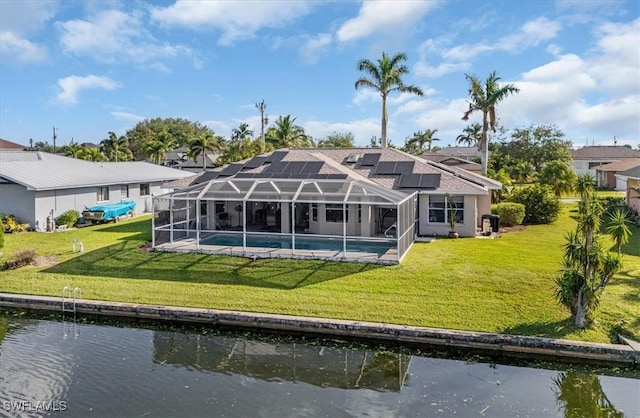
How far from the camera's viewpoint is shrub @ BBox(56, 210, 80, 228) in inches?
959

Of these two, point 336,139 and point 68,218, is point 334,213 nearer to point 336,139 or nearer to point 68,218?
point 68,218

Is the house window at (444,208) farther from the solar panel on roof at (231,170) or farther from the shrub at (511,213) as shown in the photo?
the solar panel on roof at (231,170)

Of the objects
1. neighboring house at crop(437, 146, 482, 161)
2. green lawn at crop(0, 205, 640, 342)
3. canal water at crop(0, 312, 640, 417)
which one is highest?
neighboring house at crop(437, 146, 482, 161)

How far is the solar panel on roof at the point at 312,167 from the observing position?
69.4 feet

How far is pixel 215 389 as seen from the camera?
29.5ft

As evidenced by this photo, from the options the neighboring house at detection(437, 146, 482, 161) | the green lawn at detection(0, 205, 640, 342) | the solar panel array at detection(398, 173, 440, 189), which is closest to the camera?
the green lawn at detection(0, 205, 640, 342)

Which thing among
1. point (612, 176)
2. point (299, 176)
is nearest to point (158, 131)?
point (612, 176)

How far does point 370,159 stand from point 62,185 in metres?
15.9

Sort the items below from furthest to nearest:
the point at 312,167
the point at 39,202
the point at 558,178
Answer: the point at 558,178 < the point at 39,202 < the point at 312,167

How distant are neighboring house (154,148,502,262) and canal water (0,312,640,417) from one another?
5.64 m

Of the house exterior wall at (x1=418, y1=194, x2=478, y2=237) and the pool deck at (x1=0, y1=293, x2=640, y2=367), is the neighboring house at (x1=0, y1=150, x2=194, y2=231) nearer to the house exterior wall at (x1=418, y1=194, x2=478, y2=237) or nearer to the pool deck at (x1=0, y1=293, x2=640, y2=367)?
the pool deck at (x1=0, y1=293, x2=640, y2=367)

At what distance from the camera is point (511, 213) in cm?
2381

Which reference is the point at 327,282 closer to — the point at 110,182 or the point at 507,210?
the point at 507,210

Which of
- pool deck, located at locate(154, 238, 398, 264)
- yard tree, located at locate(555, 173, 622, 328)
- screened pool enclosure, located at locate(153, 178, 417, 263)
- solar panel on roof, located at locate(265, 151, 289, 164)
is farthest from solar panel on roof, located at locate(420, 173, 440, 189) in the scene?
yard tree, located at locate(555, 173, 622, 328)
